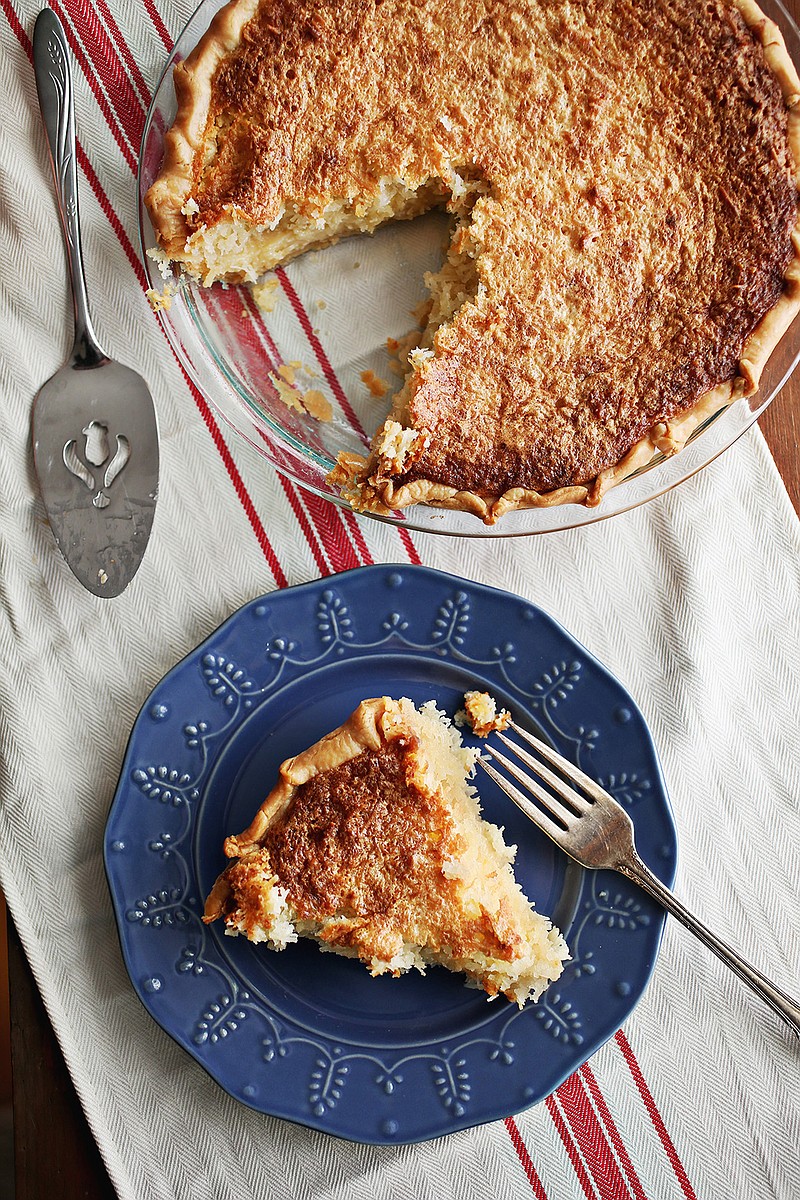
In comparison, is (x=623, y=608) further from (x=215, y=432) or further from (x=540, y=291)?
(x=215, y=432)

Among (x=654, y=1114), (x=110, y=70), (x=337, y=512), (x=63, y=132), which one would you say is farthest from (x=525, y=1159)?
(x=110, y=70)

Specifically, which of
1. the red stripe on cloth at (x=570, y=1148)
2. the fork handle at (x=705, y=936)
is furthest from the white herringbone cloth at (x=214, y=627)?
the fork handle at (x=705, y=936)

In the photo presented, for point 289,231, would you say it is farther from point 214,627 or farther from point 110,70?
point 214,627

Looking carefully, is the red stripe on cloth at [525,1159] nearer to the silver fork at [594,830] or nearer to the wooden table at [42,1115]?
the silver fork at [594,830]

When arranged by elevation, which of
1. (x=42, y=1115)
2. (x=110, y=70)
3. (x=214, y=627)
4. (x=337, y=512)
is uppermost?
(x=110, y=70)

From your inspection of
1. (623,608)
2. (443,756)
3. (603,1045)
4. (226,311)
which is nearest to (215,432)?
(226,311)

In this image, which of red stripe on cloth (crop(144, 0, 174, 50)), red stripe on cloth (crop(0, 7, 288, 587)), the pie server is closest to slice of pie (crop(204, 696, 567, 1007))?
red stripe on cloth (crop(0, 7, 288, 587))
